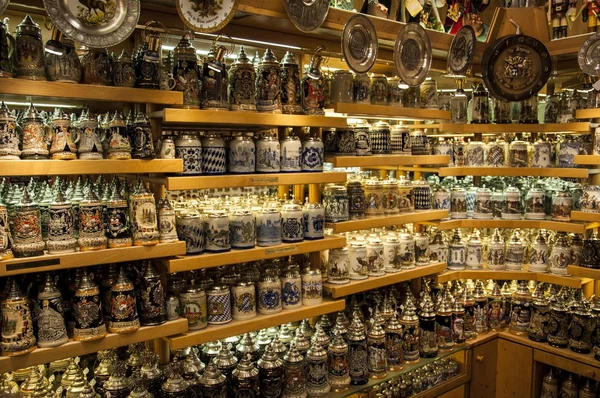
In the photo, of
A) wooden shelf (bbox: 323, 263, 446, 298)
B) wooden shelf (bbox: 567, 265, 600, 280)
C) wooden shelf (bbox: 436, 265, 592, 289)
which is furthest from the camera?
wooden shelf (bbox: 436, 265, 592, 289)

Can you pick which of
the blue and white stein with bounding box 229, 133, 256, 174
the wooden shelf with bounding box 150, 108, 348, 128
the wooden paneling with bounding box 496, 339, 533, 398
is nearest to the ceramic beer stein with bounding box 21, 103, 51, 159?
the wooden shelf with bounding box 150, 108, 348, 128

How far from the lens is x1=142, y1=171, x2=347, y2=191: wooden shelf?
7.02 feet

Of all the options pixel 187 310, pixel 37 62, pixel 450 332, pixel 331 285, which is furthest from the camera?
pixel 450 332

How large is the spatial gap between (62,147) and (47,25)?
575 mm

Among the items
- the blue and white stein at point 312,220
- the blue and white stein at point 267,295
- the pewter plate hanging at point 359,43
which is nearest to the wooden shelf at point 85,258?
the blue and white stein at point 267,295

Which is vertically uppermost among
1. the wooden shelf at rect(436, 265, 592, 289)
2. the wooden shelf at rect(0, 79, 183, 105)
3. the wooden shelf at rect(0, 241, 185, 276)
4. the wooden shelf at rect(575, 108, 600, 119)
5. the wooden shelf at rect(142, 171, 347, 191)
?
the wooden shelf at rect(0, 79, 183, 105)

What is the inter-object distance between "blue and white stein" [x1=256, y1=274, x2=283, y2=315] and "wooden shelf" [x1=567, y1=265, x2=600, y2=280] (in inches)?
79.5

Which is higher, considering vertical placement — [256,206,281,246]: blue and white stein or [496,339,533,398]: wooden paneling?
[256,206,281,246]: blue and white stein

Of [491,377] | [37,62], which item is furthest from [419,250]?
[37,62]

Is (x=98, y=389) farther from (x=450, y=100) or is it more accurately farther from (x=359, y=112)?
(x=450, y=100)

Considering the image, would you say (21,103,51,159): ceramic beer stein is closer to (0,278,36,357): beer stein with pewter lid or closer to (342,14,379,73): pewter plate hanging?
(0,278,36,357): beer stein with pewter lid

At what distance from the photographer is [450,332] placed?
3.18 m

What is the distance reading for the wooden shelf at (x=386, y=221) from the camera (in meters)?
2.76

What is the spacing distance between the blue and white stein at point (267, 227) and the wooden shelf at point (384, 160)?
507 mm
